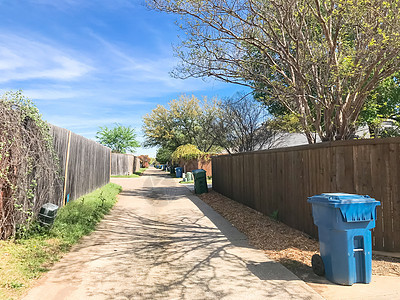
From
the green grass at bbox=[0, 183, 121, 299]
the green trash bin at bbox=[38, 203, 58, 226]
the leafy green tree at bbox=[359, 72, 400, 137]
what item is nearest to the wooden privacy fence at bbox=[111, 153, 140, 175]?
the green grass at bbox=[0, 183, 121, 299]

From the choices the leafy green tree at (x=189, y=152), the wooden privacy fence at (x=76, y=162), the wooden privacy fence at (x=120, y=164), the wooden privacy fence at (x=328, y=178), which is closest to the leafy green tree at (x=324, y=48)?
the wooden privacy fence at (x=328, y=178)

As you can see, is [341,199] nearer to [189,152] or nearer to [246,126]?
[246,126]

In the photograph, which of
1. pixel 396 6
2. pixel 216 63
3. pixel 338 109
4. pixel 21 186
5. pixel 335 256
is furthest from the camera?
pixel 216 63

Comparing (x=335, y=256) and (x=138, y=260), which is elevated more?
(x=335, y=256)

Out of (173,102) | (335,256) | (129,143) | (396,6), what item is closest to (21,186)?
(335,256)

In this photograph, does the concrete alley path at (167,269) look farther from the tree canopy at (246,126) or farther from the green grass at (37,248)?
the tree canopy at (246,126)

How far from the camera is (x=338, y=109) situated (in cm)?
678

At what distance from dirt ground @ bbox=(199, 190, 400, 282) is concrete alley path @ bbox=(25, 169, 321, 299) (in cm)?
22

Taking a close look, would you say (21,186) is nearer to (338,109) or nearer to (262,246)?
(262,246)

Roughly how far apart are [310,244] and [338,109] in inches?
136

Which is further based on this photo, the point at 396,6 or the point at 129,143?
the point at 129,143

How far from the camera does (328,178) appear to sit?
5258mm

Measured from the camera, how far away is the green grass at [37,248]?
11.7 ft

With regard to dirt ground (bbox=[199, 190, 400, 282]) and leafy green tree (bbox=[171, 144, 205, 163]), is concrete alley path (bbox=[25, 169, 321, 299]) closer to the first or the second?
dirt ground (bbox=[199, 190, 400, 282])
